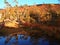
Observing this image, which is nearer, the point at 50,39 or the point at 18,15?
the point at 50,39

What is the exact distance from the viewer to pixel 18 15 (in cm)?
991

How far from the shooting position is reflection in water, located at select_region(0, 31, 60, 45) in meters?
6.54

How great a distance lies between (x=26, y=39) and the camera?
278 inches

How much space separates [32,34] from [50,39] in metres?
1.04

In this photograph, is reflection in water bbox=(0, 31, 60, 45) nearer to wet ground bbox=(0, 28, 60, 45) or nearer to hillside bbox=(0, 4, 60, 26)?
wet ground bbox=(0, 28, 60, 45)

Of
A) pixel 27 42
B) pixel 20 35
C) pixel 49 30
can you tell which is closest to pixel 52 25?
pixel 49 30

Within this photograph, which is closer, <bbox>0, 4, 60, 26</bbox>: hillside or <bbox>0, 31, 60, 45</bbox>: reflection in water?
<bbox>0, 31, 60, 45</bbox>: reflection in water

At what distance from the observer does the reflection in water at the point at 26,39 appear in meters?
6.54

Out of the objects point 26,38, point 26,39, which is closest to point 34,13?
point 26,38

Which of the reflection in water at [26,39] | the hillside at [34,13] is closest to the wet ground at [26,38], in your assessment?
the reflection in water at [26,39]

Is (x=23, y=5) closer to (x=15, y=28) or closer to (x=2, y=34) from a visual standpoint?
(x=15, y=28)

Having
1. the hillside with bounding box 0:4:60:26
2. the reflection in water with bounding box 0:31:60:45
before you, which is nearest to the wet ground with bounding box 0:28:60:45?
the reflection in water with bounding box 0:31:60:45

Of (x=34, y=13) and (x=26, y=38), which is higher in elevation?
(x=34, y=13)

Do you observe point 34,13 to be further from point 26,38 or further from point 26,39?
point 26,39
